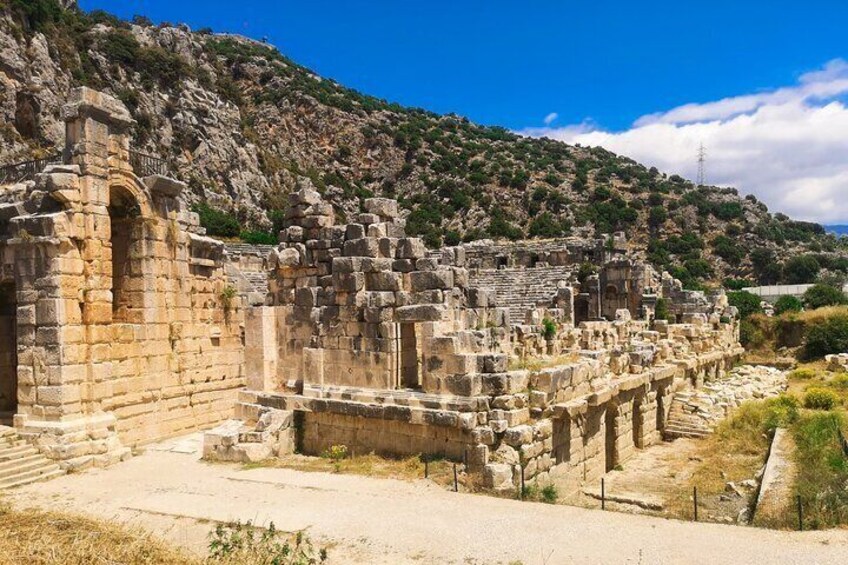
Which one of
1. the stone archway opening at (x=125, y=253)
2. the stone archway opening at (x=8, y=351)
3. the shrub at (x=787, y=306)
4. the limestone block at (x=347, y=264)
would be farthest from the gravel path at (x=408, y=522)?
the shrub at (x=787, y=306)

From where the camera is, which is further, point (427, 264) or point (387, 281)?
point (427, 264)

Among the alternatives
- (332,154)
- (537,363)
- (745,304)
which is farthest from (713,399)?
(332,154)

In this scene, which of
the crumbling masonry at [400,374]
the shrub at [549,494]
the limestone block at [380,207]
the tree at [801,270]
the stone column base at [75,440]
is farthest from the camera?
the tree at [801,270]

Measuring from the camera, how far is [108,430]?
12.9 m

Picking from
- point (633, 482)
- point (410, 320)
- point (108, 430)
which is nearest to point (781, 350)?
point (633, 482)

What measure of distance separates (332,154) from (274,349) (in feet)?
184

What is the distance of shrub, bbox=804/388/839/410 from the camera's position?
16.2m

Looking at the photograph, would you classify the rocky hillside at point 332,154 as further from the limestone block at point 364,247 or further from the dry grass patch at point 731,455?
the dry grass patch at point 731,455

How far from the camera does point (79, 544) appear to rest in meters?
6.38

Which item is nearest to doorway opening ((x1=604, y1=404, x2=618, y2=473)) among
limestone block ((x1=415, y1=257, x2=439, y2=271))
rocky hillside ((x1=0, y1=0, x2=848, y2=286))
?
limestone block ((x1=415, y1=257, x2=439, y2=271))

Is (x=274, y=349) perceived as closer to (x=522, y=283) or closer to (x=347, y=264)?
(x=347, y=264)

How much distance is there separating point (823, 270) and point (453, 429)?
56206 mm

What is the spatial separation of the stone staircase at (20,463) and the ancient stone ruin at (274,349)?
168 millimetres

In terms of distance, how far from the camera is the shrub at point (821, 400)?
1623cm
